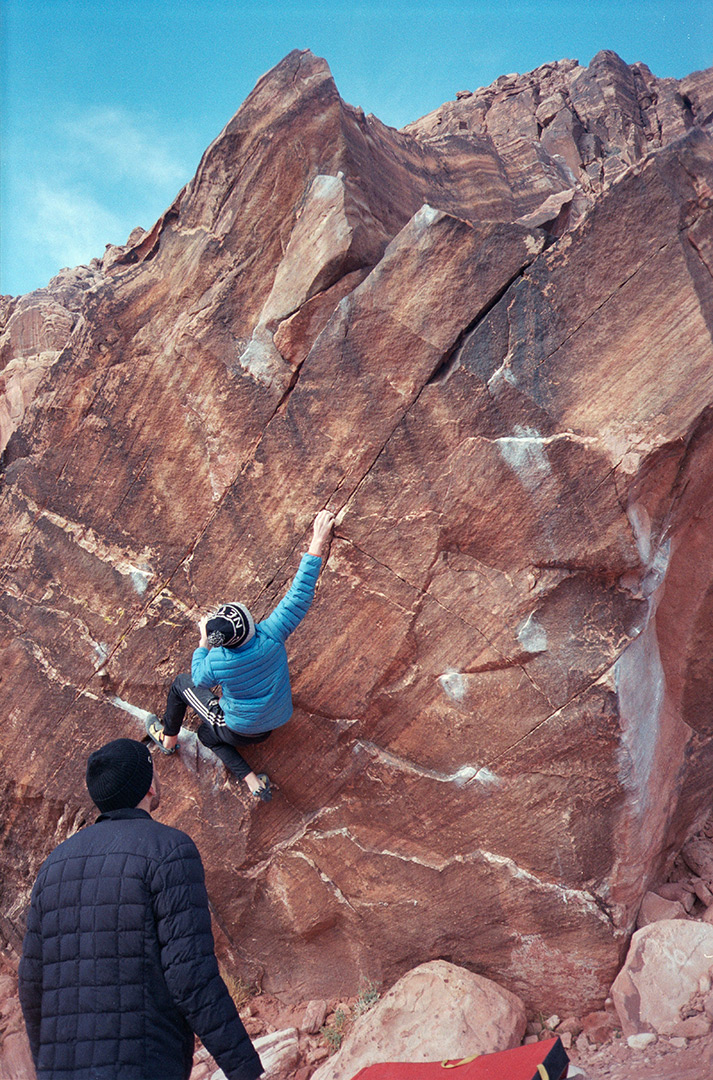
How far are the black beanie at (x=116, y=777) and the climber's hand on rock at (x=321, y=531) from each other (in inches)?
78.9

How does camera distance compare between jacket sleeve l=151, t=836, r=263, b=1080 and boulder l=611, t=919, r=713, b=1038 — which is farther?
boulder l=611, t=919, r=713, b=1038

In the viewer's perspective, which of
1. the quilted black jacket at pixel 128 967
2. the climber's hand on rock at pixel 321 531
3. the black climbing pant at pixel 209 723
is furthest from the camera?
the black climbing pant at pixel 209 723

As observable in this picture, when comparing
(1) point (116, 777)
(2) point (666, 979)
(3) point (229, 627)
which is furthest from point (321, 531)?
(2) point (666, 979)

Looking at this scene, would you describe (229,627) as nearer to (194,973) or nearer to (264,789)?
(264,789)

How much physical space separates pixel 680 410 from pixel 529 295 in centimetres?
120

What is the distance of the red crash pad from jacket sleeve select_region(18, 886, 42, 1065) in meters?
2.11

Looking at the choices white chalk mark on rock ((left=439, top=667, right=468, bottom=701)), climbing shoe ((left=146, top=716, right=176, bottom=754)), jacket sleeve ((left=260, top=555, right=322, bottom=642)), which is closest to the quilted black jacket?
jacket sleeve ((left=260, top=555, right=322, bottom=642))

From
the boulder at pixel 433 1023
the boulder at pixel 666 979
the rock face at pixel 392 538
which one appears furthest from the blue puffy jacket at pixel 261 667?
the boulder at pixel 666 979

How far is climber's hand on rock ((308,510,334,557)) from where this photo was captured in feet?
15.9

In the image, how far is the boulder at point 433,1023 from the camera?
4.66 m

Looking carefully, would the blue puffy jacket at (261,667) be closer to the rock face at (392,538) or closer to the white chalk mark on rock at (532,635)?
the rock face at (392,538)

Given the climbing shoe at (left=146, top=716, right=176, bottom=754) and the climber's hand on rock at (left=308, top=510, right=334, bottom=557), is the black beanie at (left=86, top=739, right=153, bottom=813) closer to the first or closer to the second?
the climber's hand on rock at (left=308, top=510, right=334, bottom=557)

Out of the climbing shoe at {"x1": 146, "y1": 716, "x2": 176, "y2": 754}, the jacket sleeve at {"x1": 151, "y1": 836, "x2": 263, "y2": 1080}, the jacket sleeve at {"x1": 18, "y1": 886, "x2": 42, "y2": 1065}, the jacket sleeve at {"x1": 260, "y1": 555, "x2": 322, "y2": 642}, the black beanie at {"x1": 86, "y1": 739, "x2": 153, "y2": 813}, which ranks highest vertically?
the jacket sleeve at {"x1": 260, "y1": 555, "x2": 322, "y2": 642}

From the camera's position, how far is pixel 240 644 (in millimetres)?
4660
